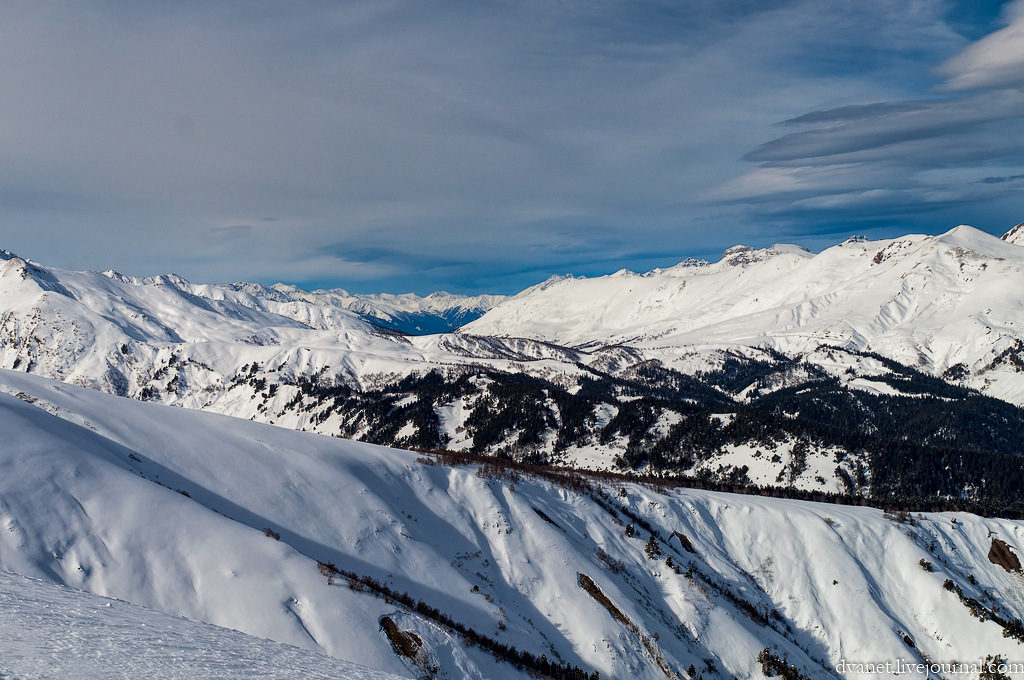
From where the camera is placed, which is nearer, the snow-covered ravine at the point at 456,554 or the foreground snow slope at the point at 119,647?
the foreground snow slope at the point at 119,647

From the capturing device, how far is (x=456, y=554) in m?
42.1

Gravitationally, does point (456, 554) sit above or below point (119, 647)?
below

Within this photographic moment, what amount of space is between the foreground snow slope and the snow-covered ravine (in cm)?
51

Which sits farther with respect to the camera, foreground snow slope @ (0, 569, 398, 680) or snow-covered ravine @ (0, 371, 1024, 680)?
snow-covered ravine @ (0, 371, 1024, 680)

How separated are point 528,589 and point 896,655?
39825 millimetres

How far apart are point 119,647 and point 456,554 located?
101ft

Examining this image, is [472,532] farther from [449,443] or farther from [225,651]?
[449,443]

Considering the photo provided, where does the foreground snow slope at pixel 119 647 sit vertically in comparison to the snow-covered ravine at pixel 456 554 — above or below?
above

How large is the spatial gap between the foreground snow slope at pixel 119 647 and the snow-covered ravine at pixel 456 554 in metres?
0.51

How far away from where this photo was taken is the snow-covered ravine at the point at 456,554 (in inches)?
1018

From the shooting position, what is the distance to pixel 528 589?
40.8 m

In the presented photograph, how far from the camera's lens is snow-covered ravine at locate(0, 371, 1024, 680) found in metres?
25.9

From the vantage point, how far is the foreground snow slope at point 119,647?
11473 millimetres

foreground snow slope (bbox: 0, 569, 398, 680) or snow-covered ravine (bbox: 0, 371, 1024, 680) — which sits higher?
foreground snow slope (bbox: 0, 569, 398, 680)
